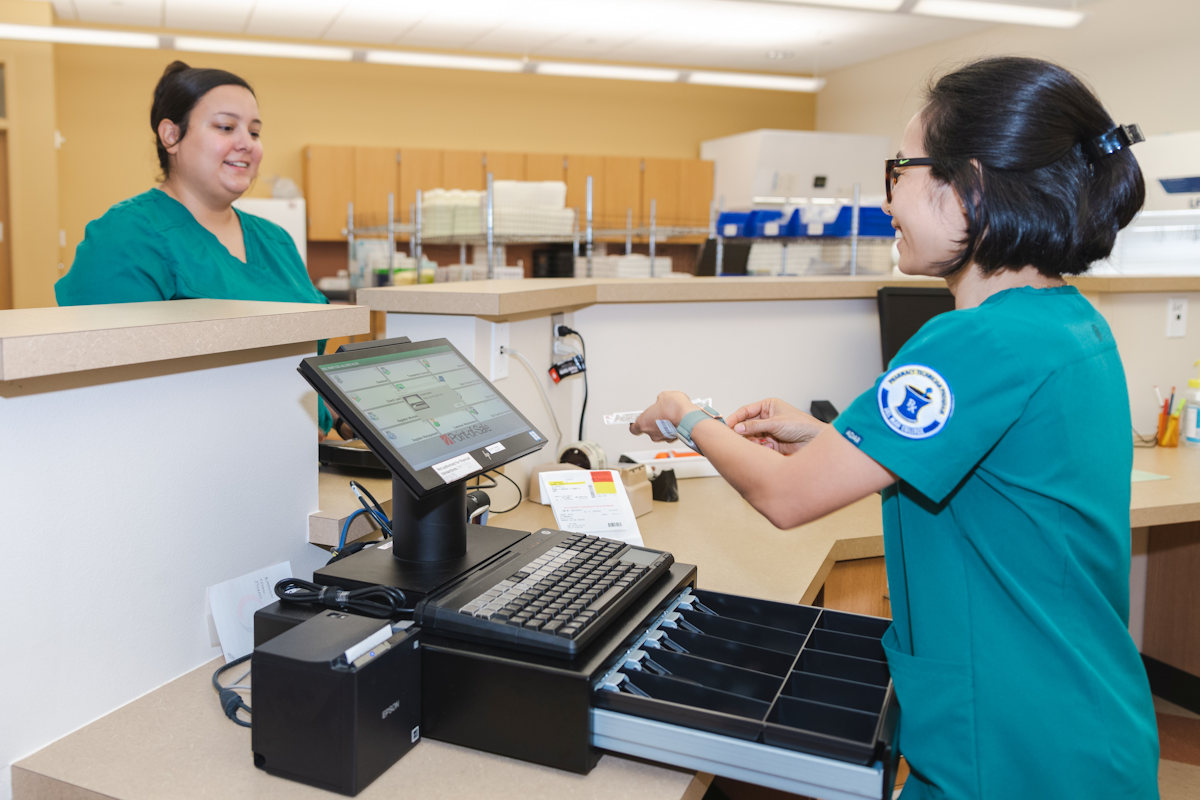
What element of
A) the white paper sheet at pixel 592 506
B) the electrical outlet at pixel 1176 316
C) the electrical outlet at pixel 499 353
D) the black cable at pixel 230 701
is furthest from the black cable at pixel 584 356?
the electrical outlet at pixel 1176 316

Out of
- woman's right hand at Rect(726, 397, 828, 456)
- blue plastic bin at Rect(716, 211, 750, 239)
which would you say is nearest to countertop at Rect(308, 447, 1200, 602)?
woman's right hand at Rect(726, 397, 828, 456)

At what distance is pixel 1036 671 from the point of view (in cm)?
84

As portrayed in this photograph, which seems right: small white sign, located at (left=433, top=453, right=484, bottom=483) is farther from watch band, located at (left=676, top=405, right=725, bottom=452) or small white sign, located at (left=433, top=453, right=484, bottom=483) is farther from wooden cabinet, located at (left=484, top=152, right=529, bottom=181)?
wooden cabinet, located at (left=484, top=152, right=529, bottom=181)

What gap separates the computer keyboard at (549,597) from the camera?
2.79ft

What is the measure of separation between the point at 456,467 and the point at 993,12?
18.0 ft

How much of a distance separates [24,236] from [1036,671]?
729 cm

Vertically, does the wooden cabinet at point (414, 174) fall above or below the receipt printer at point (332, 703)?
above

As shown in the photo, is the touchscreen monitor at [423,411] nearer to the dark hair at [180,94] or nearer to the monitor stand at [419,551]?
the monitor stand at [419,551]

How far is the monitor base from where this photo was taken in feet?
3.14

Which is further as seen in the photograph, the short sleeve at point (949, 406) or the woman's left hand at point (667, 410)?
the woman's left hand at point (667, 410)

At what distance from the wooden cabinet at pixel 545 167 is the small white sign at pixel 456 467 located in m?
7.20

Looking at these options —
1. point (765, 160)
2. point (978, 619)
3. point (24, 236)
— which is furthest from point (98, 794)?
point (765, 160)

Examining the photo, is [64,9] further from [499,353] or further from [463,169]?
[499,353]

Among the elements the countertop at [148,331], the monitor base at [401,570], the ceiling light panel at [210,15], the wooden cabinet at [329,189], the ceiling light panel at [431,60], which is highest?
the ceiling light panel at [210,15]
